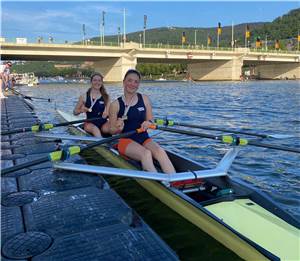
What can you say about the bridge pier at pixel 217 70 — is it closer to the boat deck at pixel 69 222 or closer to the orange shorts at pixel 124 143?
the orange shorts at pixel 124 143

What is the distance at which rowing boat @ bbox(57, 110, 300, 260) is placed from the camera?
373 cm

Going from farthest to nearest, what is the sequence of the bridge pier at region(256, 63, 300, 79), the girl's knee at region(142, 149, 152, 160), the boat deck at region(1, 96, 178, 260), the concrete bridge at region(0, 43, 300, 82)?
the bridge pier at region(256, 63, 300, 79)
the concrete bridge at region(0, 43, 300, 82)
the girl's knee at region(142, 149, 152, 160)
the boat deck at region(1, 96, 178, 260)

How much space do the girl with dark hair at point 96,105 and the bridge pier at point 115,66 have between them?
59801 mm

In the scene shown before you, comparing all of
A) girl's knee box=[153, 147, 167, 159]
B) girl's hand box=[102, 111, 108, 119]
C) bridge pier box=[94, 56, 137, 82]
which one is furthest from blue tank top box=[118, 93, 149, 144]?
bridge pier box=[94, 56, 137, 82]

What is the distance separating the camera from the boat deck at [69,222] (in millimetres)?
3436

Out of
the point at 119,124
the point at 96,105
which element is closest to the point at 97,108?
the point at 96,105

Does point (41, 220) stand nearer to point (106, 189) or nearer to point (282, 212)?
point (106, 189)

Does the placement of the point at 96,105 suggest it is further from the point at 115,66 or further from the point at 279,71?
the point at 279,71

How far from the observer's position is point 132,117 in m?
6.23

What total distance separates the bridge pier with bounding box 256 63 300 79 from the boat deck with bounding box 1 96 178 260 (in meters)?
103


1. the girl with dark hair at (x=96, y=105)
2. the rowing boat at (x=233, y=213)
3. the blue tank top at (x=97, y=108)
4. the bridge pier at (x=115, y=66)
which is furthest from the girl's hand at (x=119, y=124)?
the bridge pier at (x=115, y=66)

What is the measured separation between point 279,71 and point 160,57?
47316 millimetres

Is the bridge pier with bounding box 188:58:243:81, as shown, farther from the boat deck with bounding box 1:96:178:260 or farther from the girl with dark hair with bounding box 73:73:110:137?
the boat deck with bounding box 1:96:178:260

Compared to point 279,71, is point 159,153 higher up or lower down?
lower down
